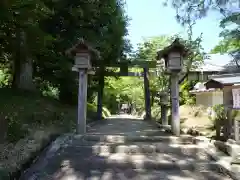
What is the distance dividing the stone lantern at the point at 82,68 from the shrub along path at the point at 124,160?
66 cm

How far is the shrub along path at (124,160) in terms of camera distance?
471 centimetres

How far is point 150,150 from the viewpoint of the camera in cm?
599

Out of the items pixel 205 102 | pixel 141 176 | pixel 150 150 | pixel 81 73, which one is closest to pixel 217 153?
pixel 150 150

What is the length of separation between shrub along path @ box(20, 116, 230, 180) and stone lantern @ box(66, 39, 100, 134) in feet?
2.17

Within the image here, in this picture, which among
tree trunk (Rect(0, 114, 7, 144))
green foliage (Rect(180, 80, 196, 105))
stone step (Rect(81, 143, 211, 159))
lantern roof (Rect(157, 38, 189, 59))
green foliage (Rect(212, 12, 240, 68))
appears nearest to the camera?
stone step (Rect(81, 143, 211, 159))

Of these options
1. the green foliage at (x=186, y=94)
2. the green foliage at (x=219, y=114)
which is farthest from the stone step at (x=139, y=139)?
the green foliage at (x=186, y=94)

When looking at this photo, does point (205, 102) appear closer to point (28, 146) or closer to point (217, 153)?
point (217, 153)

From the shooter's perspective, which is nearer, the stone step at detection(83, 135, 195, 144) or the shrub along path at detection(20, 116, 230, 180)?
the shrub along path at detection(20, 116, 230, 180)

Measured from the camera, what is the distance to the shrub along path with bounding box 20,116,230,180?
4.71 meters

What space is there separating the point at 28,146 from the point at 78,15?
7.11 meters

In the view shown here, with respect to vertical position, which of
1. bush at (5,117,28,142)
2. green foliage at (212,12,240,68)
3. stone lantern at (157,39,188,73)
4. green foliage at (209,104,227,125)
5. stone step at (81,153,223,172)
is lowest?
stone step at (81,153,223,172)

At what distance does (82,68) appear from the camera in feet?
25.0

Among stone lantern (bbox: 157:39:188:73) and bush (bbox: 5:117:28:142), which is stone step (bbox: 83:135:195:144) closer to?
bush (bbox: 5:117:28:142)

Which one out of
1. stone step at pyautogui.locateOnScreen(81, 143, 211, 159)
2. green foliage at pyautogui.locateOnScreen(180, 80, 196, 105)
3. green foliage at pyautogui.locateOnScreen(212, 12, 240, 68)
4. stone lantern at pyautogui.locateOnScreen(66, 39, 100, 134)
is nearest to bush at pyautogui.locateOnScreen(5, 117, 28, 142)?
stone lantern at pyautogui.locateOnScreen(66, 39, 100, 134)
